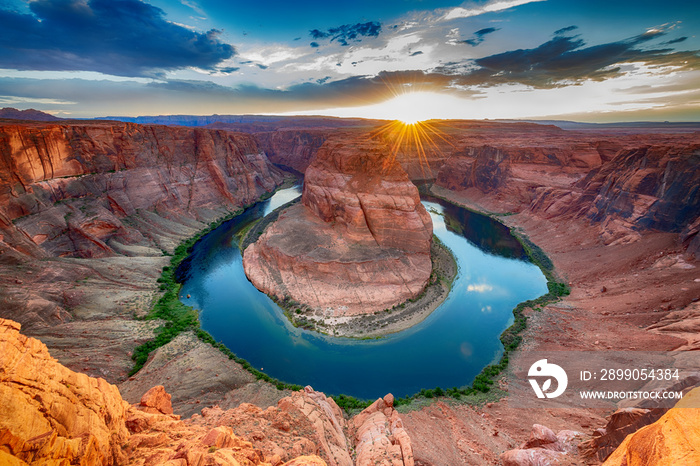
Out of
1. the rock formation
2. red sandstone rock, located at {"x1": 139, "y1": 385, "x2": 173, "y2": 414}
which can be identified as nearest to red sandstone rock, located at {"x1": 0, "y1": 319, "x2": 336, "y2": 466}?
red sandstone rock, located at {"x1": 139, "y1": 385, "x2": 173, "y2": 414}

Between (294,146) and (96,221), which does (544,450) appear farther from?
(294,146)

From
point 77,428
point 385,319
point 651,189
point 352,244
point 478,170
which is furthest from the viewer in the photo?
point 478,170

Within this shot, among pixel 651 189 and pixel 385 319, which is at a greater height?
pixel 651 189

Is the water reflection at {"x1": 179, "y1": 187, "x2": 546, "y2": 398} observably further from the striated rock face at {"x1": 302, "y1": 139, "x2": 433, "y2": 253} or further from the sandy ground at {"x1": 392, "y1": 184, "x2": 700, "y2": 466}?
the striated rock face at {"x1": 302, "y1": 139, "x2": 433, "y2": 253}

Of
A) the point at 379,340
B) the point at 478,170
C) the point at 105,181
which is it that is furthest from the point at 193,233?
the point at 478,170

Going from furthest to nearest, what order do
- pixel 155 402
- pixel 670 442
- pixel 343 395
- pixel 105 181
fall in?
pixel 105 181, pixel 343 395, pixel 155 402, pixel 670 442
